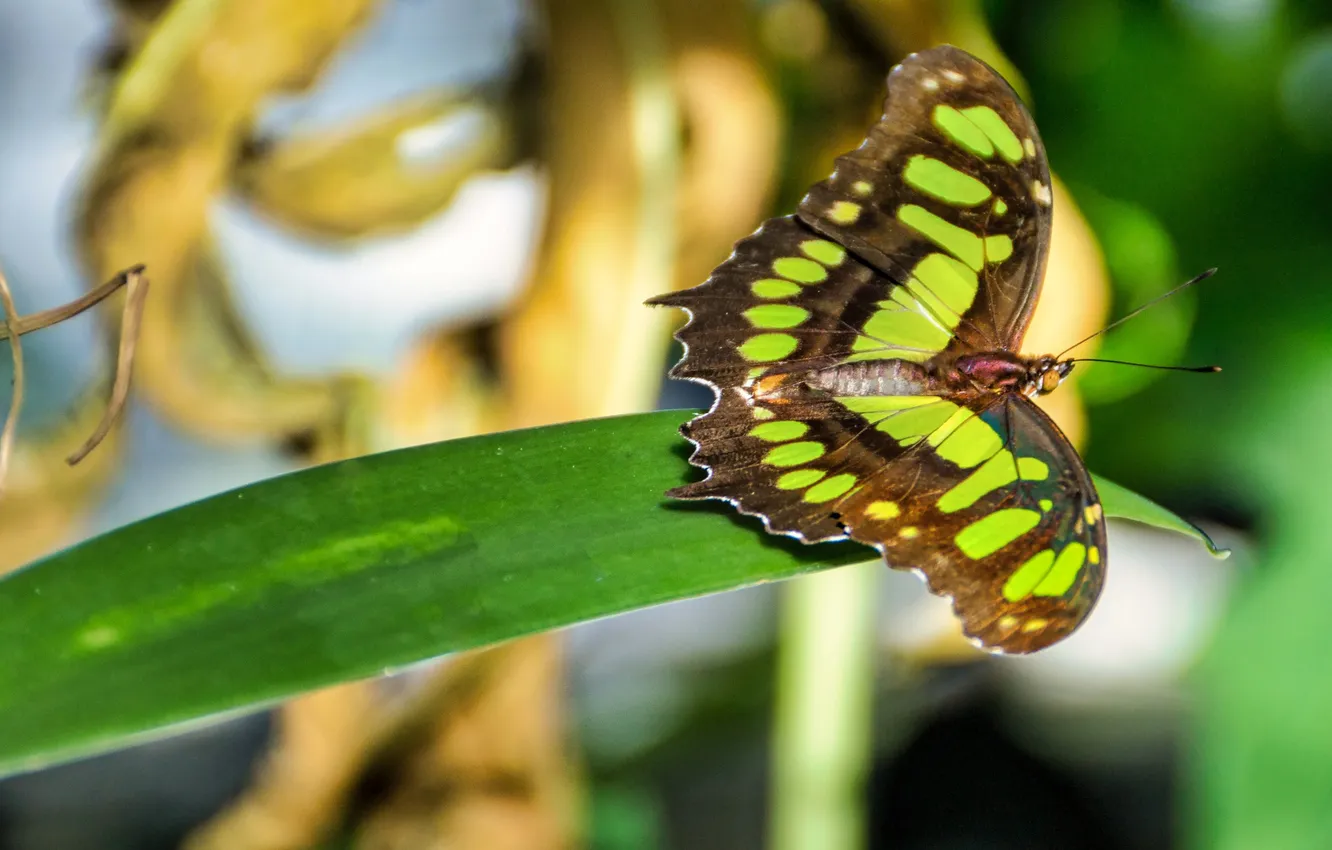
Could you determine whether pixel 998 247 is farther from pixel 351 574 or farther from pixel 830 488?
pixel 351 574

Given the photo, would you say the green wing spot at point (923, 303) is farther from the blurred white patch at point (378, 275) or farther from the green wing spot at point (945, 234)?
the blurred white patch at point (378, 275)

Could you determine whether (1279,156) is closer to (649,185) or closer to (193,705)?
(649,185)

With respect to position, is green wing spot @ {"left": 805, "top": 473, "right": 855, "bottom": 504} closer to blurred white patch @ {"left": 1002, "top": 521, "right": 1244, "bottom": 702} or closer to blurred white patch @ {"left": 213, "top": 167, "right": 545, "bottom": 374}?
blurred white patch @ {"left": 213, "top": 167, "right": 545, "bottom": 374}

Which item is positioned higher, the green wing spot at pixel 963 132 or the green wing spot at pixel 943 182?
the green wing spot at pixel 963 132

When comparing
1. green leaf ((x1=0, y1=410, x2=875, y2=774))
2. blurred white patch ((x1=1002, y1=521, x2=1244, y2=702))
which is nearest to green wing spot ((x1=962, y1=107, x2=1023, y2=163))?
green leaf ((x1=0, y1=410, x2=875, y2=774))

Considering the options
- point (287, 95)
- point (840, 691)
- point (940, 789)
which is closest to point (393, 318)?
point (287, 95)

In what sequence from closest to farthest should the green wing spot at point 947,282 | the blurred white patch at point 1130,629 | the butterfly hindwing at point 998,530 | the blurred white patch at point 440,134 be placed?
the butterfly hindwing at point 998,530
the green wing spot at point 947,282
the blurred white patch at point 440,134
the blurred white patch at point 1130,629

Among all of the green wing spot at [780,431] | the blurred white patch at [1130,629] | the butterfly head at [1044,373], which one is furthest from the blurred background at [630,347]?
the green wing spot at [780,431]
